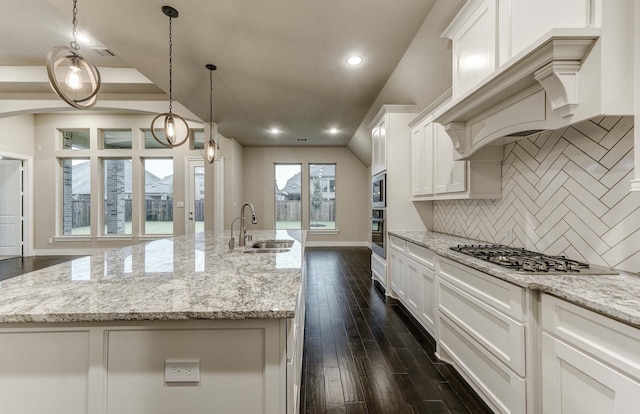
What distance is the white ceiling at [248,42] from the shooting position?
7.90 feet

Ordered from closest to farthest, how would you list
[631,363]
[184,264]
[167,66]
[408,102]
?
[631,363] < [184,264] < [167,66] < [408,102]

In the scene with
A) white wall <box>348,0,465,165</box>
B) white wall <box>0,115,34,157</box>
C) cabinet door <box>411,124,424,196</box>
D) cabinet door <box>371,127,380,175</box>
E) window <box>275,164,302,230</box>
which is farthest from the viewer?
window <box>275,164,302,230</box>

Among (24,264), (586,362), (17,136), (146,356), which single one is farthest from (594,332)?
(17,136)

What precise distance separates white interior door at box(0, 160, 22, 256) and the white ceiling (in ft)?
8.63

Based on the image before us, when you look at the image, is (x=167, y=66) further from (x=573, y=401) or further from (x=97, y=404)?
(x=573, y=401)

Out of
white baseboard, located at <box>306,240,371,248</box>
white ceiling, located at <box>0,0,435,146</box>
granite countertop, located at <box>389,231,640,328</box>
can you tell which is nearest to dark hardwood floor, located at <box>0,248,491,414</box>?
granite countertop, located at <box>389,231,640,328</box>

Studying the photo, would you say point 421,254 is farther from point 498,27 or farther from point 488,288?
point 498,27

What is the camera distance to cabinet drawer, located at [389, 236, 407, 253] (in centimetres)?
324

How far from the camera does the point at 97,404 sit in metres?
0.92

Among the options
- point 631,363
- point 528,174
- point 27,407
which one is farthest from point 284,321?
point 528,174

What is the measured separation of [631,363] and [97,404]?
68.8 inches

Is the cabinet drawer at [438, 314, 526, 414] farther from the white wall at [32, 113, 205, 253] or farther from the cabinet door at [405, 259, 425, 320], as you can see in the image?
the white wall at [32, 113, 205, 253]

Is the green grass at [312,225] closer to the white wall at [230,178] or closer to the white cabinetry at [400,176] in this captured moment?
the white wall at [230,178]

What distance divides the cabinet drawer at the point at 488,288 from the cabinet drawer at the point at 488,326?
0.03m
